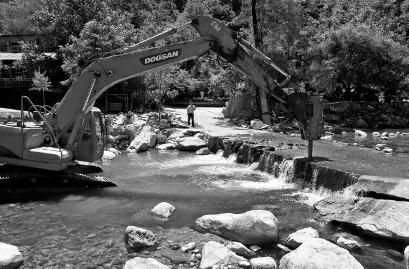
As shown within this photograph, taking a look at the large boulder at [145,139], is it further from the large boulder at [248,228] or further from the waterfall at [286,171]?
the large boulder at [248,228]

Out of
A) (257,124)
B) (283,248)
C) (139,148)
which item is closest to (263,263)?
(283,248)

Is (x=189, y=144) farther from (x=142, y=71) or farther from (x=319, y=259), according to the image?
(x=319, y=259)

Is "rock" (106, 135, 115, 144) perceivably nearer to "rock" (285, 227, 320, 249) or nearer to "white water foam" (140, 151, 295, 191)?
"white water foam" (140, 151, 295, 191)

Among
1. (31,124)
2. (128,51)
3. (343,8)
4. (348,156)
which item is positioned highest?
(343,8)

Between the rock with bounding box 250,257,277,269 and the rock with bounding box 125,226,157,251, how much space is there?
200 centimetres

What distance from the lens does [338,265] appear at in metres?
5.84

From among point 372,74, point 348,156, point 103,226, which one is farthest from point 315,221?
point 372,74

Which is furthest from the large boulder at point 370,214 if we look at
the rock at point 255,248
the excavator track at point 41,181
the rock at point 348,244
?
the excavator track at point 41,181

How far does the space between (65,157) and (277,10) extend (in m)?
19.5

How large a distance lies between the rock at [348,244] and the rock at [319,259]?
1.23 metres

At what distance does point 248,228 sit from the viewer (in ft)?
25.4

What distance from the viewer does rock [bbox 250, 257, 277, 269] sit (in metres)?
6.50

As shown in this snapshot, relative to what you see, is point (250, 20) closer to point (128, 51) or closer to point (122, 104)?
point (122, 104)

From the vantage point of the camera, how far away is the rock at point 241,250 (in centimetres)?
714
